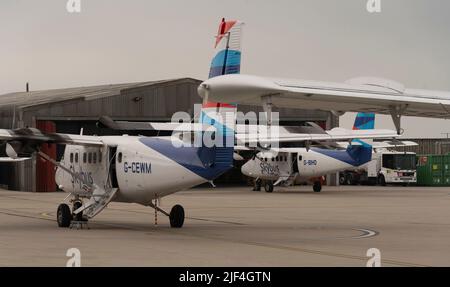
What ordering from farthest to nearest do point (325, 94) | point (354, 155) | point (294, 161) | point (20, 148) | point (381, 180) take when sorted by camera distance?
point (381, 180), point (294, 161), point (354, 155), point (20, 148), point (325, 94)

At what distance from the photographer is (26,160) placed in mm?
59031

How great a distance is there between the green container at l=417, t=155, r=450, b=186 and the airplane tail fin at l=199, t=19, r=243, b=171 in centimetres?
5162

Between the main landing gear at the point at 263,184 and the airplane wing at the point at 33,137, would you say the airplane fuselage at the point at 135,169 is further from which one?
the main landing gear at the point at 263,184

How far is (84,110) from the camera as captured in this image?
193 ft

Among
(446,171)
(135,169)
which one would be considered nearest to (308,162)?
(446,171)

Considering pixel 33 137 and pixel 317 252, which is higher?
pixel 33 137

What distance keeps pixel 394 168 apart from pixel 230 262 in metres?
57.9

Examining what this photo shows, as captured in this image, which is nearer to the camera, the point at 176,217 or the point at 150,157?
the point at 150,157

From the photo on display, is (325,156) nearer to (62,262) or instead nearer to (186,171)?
(186,171)

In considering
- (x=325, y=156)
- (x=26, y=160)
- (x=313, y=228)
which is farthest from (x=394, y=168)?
(x=313, y=228)

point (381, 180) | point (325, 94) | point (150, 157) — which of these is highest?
point (325, 94)

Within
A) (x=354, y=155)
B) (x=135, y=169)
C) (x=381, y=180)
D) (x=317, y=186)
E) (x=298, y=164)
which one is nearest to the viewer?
(x=135, y=169)

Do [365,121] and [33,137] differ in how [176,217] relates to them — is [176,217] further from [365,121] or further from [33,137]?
[365,121]

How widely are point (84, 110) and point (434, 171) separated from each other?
32.9 meters
